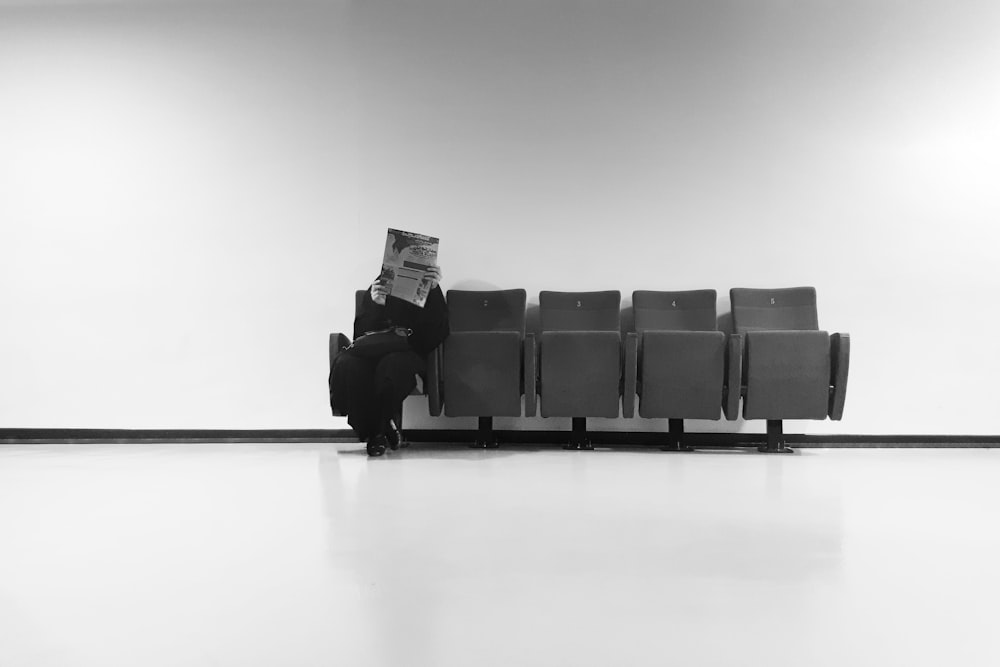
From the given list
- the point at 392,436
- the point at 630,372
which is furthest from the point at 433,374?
the point at 630,372

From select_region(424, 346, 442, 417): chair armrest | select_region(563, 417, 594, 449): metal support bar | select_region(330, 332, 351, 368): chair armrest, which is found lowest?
select_region(563, 417, 594, 449): metal support bar

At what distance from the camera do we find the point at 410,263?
407 centimetres

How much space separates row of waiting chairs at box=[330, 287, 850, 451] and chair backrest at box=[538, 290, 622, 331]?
0.24 m

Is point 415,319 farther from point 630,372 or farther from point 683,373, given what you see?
point 683,373

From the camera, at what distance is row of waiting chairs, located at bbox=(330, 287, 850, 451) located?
412 centimetres

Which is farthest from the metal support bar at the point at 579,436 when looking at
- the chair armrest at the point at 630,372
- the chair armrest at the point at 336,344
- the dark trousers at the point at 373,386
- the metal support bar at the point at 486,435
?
the chair armrest at the point at 336,344

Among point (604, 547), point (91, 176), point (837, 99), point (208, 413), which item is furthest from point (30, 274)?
point (837, 99)

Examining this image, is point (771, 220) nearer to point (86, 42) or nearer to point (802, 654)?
point (802, 654)

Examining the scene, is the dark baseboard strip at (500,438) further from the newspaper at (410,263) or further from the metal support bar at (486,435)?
the newspaper at (410,263)

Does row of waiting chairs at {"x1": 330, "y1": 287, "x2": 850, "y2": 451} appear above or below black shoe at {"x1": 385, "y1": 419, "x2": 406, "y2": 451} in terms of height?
above

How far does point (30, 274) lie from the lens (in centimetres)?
492

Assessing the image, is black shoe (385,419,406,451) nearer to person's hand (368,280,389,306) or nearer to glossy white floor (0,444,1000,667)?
person's hand (368,280,389,306)

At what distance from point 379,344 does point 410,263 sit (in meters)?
0.50

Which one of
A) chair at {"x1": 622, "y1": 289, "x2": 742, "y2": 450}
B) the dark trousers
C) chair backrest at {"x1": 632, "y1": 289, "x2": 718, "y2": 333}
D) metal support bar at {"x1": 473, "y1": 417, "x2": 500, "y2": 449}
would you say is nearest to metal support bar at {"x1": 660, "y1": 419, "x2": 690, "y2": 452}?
chair at {"x1": 622, "y1": 289, "x2": 742, "y2": 450}
